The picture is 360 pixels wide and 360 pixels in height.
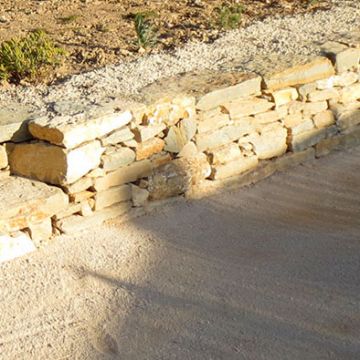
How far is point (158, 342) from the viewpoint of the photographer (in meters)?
5.31

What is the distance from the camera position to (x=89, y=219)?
21.6ft

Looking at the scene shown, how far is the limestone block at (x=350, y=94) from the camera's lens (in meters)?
8.23

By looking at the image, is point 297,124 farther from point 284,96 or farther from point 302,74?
point 302,74

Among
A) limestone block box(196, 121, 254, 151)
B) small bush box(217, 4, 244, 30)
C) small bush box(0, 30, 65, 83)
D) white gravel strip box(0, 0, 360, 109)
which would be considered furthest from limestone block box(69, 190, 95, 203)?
small bush box(217, 4, 244, 30)

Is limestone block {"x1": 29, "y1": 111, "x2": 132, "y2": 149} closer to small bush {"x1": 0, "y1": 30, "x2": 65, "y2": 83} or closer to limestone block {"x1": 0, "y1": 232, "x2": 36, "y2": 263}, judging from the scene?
limestone block {"x1": 0, "y1": 232, "x2": 36, "y2": 263}

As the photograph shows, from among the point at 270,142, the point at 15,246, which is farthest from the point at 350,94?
the point at 15,246

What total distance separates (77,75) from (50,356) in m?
3.16

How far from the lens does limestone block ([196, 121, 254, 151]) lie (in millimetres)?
7203

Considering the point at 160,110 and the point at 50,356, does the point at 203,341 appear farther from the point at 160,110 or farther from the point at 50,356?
the point at 160,110

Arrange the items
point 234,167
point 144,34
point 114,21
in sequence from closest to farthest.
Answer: point 234,167 → point 144,34 → point 114,21

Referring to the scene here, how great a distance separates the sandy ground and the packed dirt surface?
2.04m

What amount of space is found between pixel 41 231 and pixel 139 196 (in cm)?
88

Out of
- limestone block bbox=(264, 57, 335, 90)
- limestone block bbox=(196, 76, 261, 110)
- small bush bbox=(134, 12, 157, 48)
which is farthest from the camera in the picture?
small bush bbox=(134, 12, 157, 48)

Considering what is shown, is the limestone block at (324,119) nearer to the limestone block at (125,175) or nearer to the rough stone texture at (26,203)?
the limestone block at (125,175)
